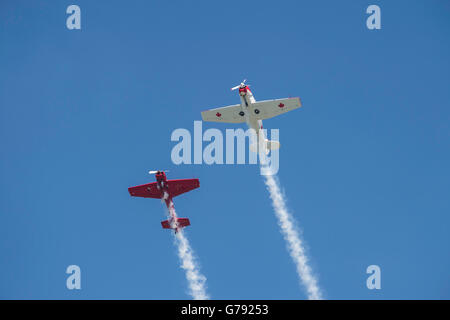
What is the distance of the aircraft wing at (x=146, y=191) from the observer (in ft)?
225

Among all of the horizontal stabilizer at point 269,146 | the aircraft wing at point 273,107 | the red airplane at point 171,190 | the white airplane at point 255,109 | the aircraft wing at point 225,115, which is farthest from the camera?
the aircraft wing at point 225,115

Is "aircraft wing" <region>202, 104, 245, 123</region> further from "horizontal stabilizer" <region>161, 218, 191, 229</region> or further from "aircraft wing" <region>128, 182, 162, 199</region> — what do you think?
"horizontal stabilizer" <region>161, 218, 191, 229</region>

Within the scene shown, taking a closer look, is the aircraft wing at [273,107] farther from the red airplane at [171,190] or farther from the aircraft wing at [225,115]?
the red airplane at [171,190]

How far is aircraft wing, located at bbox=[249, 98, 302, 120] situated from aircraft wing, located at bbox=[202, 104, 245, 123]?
2362 millimetres

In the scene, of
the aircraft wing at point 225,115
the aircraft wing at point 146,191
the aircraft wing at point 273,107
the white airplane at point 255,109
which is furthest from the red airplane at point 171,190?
the aircraft wing at point 273,107

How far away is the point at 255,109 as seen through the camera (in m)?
69.6

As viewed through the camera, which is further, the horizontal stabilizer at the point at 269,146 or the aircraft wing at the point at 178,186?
the horizontal stabilizer at the point at 269,146

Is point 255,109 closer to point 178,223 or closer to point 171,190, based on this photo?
point 171,190

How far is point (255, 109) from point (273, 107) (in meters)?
2.07

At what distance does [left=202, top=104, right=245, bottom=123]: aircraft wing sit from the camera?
71.7 meters

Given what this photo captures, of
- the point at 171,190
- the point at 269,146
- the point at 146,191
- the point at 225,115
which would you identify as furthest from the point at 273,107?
the point at 146,191

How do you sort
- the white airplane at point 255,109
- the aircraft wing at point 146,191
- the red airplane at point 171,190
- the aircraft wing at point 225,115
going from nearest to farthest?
the red airplane at point 171,190, the aircraft wing at point 146,191, the white airplane at point 255,109, the aircraft wing at point 225,115
